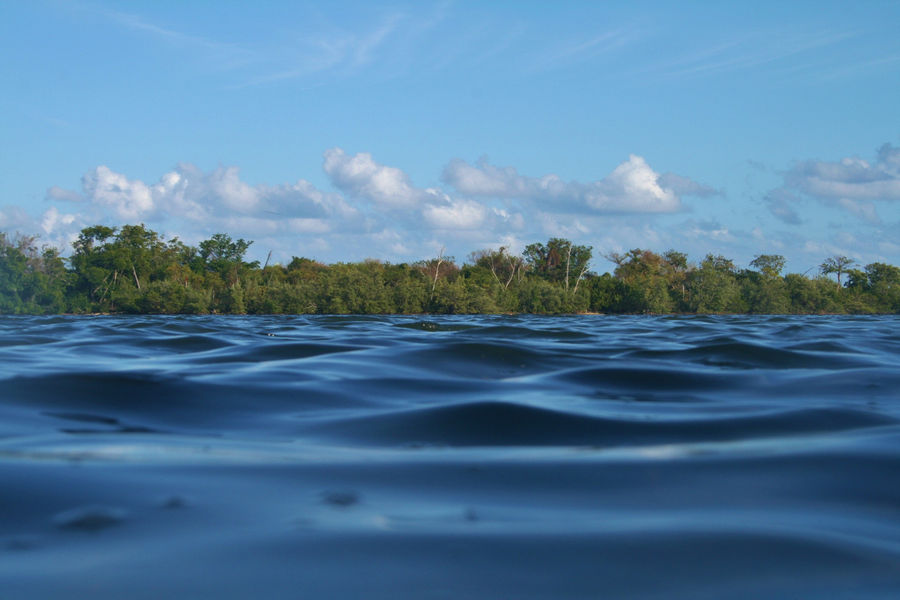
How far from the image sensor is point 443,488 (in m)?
1.93

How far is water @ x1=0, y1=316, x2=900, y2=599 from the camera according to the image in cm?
131

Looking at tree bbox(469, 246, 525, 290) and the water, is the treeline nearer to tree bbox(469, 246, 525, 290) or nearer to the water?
tree bbox(469, 246, 525, 290)

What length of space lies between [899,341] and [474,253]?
63.4 metres

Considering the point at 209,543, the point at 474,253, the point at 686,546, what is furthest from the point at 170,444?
the point at 474,253

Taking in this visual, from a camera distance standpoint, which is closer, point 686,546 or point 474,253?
point 686,546

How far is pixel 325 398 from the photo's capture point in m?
3.60

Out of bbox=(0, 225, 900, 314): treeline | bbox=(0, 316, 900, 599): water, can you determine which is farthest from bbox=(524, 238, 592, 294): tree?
bbox=(0, 316, 900, 599): water

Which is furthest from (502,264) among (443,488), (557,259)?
(443,488)

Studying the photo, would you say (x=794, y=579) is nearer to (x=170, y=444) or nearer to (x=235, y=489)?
(x=235, y=489)

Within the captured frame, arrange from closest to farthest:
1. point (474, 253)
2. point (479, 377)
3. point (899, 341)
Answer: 1. point (479, 377)
2. point (899, 341)
3. point (474, 253)

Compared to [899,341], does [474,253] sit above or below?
above

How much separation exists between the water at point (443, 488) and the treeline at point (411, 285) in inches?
1854

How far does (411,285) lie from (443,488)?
51.5 metres

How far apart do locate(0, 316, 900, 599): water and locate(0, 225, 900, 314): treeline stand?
47.1 m
